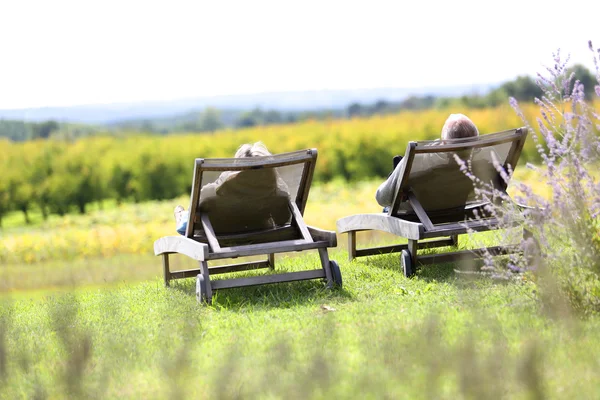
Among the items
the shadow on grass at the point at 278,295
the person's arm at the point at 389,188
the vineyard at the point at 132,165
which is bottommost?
the vineyard at the point at 132,165

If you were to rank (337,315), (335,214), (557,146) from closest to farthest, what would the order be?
(557,146)
(337,315)
(335,214)

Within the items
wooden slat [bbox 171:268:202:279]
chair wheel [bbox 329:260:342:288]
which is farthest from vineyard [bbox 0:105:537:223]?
chair wheel [bbox 329:260:342:288]

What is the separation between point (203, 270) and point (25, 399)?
6.60 feet

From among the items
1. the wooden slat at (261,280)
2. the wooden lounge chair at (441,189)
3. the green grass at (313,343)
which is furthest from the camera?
the wooden lounge chair at (441,189)

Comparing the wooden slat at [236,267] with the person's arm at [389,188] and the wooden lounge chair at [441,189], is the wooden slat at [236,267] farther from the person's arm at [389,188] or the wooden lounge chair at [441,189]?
the person's arm at [389,188]

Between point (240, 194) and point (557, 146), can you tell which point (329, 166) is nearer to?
point (240, 194)

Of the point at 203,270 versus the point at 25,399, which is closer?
the point at 25,399

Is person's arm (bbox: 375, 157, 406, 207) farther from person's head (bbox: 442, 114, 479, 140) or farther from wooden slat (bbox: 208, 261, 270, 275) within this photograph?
wooden slat (bbox: 208, 261, 270, 275)

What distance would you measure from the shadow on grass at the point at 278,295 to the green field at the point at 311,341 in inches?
0.6

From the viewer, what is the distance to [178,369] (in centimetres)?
189

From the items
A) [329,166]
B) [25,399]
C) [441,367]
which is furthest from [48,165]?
[441,367]

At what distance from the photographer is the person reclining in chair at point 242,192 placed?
17.6 feet

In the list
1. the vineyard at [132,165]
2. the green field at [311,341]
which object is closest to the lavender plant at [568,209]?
the green field at [311,341]

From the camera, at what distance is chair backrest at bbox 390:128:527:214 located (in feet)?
17.8
